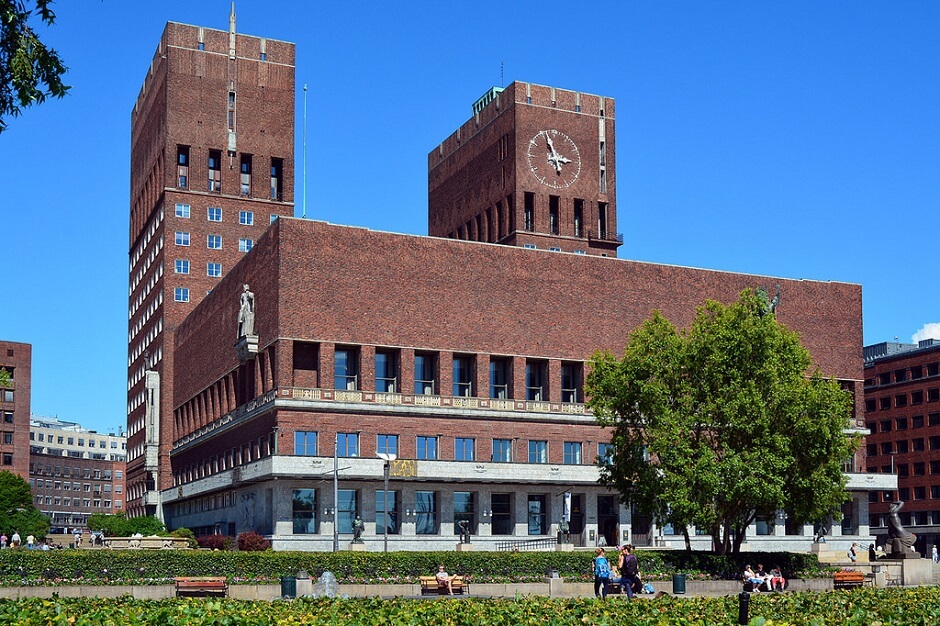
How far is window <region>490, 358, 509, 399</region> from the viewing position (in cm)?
9162

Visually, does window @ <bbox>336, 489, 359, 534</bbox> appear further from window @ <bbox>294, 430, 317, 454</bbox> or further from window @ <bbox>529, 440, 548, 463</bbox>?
window @ <bbox>529, 440, 548, 463</bbox>

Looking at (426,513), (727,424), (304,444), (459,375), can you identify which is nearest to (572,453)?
(459,375)

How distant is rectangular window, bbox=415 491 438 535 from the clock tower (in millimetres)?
44228

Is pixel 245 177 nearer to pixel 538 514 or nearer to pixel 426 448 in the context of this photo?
pixel 426 448

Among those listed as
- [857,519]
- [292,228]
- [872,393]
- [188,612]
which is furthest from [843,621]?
[872,393]

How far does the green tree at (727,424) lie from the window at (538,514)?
26.4 m

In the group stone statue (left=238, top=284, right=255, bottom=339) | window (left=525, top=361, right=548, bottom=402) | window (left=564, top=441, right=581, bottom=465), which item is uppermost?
stone statue (left=238, top=284, right=255, bottom=339)

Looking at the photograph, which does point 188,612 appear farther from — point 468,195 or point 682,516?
point 468,195

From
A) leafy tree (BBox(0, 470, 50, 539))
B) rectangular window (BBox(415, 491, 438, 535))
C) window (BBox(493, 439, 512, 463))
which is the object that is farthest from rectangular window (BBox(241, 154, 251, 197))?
rectangular window (BBox(415, 491, 438, 535))

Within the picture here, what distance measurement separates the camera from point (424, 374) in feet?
294

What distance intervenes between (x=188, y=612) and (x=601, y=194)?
11217cm

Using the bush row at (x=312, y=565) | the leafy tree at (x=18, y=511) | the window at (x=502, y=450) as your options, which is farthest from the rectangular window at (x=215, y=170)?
the bush row at (x=312, y=565)

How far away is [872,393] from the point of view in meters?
157

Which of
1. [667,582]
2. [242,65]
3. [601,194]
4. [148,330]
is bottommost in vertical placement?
[667,582]
